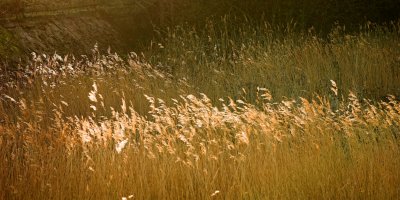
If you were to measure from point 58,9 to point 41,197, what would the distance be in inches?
268

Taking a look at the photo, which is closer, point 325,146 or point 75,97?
point 325,146

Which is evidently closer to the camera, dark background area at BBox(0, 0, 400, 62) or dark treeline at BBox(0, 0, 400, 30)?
dark background area at BBox(0, 0, 400, 62)

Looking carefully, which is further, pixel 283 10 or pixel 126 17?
→ pixel 283 10

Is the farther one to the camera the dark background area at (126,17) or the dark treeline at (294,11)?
the dark treeline at (294,11)

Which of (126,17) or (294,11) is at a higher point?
(126,17)

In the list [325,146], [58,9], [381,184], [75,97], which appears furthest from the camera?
[58,9]

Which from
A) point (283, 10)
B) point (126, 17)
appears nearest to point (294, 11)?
point (283, 10)

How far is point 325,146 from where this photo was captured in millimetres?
3246

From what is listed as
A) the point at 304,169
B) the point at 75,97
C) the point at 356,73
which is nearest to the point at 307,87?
the point at 356,73

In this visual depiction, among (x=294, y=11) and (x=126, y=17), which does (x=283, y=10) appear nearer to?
(x=294, y=11)

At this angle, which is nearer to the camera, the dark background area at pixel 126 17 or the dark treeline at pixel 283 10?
the dark background area at pixel 126 17

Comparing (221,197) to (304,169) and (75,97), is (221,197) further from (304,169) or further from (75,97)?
(75,97)

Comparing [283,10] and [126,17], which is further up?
[126,17]

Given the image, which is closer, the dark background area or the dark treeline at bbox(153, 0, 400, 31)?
the dark background area
